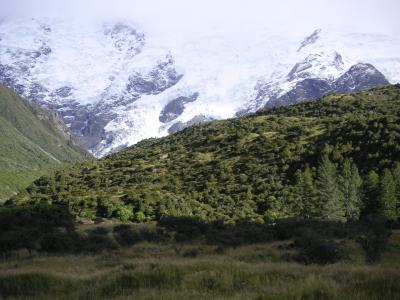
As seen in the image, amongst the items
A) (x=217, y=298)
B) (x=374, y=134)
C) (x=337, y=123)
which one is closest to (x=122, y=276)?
(x=217, y=298)

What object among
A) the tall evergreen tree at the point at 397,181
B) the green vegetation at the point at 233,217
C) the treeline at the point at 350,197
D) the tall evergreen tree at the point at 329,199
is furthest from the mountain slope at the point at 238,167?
the tall evergreen tree at the point at 397,181

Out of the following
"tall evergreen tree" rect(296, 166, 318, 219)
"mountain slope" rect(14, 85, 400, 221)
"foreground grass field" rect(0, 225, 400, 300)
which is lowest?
"foreground grass field" rect(0, 225, 400, 300)

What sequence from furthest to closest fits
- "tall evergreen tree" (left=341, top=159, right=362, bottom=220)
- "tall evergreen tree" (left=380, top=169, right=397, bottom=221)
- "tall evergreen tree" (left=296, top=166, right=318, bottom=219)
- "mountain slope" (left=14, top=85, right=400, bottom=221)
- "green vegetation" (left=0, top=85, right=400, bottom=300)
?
"mountain slope" (left=14, top=85, right=400, bottom=221) → "tall evergreen tree" (left=296, top=166, right=318, bottom=219) → "tall evergreen tree" (left=341, top=159, right=362, bottom=220) → "tall evergreen tree" (left=380, top=169, right=397, bottom=221) → "green vegetation" (left=0, top=85, right=400, bottom=300)

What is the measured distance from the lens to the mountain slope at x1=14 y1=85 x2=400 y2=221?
90875 millimetres

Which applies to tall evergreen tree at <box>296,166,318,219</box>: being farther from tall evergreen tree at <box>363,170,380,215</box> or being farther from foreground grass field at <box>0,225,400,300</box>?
foreground grass field at <box>0,225,400,300</box>

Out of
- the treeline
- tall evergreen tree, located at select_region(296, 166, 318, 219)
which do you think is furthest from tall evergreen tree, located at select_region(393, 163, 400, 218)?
tall evergreen tree, located at select_region(296, 166, 318, 219)

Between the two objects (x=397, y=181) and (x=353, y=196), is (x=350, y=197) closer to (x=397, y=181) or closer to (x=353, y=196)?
(x=353, y=196)

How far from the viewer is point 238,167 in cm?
11712

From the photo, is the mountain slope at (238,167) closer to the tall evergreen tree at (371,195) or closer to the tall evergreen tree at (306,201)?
the tall evergreen tree at (306,201)

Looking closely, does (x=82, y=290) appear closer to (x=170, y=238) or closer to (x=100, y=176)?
(x=170, y=238)

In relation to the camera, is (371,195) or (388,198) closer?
(388,198)

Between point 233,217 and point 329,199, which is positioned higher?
point 329,199

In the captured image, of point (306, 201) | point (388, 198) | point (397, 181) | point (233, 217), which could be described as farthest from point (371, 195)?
point (233, 217)

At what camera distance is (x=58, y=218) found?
2244 inches
